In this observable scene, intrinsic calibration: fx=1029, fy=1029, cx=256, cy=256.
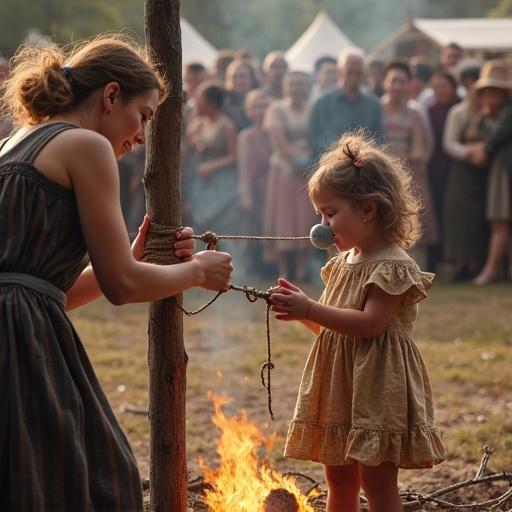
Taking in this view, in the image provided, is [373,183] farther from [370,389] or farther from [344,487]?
[344,487]

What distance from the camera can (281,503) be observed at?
378 centimetres

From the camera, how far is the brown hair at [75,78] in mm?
2982

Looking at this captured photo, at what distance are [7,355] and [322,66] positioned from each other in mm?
10181

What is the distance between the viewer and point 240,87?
39.5 ft

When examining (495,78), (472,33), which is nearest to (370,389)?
(495,78)

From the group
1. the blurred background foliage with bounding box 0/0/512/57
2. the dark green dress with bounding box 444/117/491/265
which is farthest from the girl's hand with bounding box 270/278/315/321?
the blurred background foliage with bounding box 0/0/512/57

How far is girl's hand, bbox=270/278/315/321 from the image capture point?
3.43 metres

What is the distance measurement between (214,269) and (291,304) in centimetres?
33

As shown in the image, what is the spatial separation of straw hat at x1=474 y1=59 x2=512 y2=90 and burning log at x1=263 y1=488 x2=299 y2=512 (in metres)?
7.62

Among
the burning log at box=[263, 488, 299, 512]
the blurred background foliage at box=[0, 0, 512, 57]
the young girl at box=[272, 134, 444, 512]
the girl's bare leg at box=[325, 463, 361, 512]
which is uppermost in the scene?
the blurred background foliage at box=[0, 0, 512, 57]

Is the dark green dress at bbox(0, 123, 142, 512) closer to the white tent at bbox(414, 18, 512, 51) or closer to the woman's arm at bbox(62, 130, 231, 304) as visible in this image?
the woman's arm at bbox(62, 130, 231, 304)

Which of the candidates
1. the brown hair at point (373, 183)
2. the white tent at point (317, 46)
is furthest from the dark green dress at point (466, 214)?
the brown hair at point (373, 183)

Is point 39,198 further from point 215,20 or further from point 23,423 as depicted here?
point 215,20

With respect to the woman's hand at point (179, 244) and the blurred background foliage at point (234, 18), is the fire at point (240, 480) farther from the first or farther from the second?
the blurred background foliage at point (234, 18)
